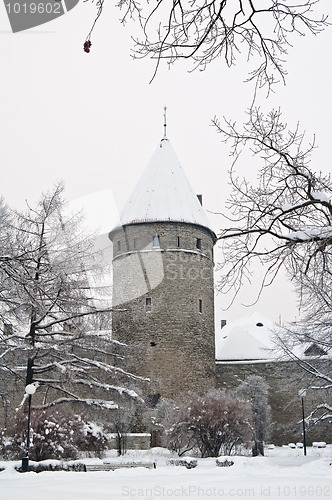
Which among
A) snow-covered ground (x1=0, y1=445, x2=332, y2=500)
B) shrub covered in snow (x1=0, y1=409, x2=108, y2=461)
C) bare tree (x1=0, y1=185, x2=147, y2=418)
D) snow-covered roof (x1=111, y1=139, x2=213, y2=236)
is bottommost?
snow-covered ground (x1=0, y1=445, x2=332, y2=500)

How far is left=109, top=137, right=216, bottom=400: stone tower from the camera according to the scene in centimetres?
2809

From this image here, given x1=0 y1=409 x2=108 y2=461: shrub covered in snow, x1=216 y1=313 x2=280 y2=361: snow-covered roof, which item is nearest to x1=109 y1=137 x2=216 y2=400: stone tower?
x1=216 y1=313 x2=280 y2=361: snow-covered roof

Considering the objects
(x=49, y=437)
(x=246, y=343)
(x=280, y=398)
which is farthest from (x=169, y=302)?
(x=49, y=437)

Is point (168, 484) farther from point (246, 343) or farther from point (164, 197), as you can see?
point (246, 343)

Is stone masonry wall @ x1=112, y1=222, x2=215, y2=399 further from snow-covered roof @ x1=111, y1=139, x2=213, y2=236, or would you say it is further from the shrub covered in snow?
the shrub covered in snow

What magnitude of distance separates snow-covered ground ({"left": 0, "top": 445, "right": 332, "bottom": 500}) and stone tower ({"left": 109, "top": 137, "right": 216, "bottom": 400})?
48.6 ft

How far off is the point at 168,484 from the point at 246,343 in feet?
80.8

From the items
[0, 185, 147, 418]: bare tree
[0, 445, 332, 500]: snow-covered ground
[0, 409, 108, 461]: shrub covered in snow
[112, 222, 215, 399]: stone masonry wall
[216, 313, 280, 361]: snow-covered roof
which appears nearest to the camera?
[0, 445, 332, 500]: snow-covered ground

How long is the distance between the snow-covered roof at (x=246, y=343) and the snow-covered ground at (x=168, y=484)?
1975 centimetres

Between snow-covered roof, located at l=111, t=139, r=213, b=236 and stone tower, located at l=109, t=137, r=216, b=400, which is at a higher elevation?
snow-covered roof, located at l=111, t=139, r=213, b=236

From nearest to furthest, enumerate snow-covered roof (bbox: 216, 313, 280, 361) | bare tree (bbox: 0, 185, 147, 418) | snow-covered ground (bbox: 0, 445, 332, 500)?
snow-covered ground (bbox: 0, 445, 332, 500), bare tree (bbox: 0, 185, 147, 418), snow-covered roof (bbox: 216, 313, 280, 361)

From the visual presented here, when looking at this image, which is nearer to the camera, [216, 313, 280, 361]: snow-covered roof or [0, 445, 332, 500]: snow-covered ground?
[0, 445, 332, 500]: snow-covered ground

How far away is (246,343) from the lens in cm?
3403

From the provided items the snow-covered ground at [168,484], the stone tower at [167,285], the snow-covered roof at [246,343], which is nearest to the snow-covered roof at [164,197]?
the stone tower at [167,285]
